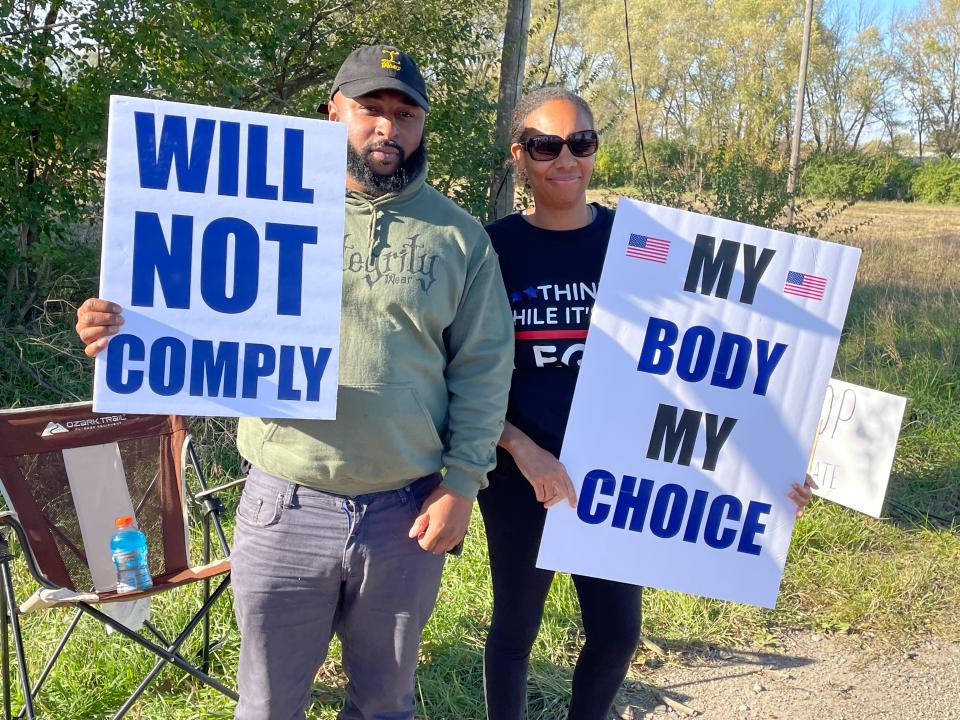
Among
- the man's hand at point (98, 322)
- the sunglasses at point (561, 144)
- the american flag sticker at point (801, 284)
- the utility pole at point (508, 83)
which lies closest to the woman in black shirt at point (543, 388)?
the sunglasses at point (561, 144)

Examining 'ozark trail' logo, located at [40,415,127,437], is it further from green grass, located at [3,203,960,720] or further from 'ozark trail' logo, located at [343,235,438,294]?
'ozark trail' logo, located at [343,235,438,294]

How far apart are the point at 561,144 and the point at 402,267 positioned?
0.62m

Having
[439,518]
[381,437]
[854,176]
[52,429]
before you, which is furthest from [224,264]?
[854,176]

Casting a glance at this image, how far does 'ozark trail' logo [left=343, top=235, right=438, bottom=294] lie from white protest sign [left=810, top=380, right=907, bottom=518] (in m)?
2.62

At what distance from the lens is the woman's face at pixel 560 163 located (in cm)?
235

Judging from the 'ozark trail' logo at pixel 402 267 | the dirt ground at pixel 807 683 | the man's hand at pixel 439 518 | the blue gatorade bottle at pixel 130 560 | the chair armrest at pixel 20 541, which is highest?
the 'ozark trail' logo at pixel 402 267

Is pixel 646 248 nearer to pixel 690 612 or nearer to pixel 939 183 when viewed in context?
pixel 690 612

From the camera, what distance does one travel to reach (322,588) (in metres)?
2.08

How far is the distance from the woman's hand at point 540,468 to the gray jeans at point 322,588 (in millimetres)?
260

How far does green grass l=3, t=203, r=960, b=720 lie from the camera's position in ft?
10.2

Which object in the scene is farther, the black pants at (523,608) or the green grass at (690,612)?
the green grass at (690,612)

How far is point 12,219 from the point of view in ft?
19.8

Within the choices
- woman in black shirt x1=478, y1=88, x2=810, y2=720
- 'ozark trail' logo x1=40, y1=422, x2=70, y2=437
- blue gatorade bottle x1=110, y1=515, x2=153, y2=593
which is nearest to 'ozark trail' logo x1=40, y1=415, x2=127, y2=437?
'ozark trail' logo x1=40, y1=422, x2=70, y2=437

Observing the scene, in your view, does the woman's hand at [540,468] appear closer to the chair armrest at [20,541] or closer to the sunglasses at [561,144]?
the sunglasses at [561,144]
